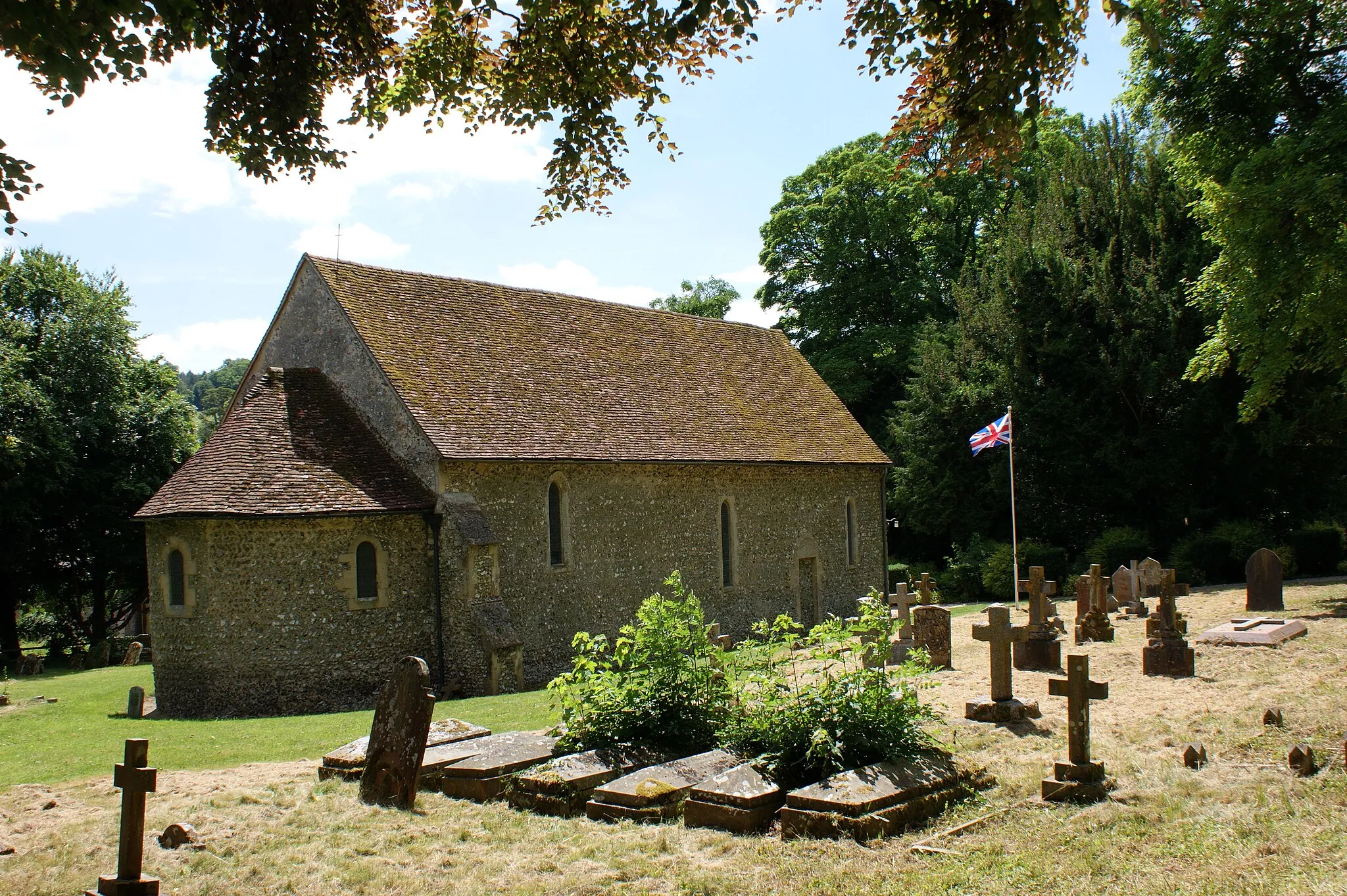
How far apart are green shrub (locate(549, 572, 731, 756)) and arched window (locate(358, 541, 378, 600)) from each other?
8715mm

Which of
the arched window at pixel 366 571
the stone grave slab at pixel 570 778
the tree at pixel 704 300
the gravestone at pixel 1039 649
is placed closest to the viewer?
the stone grave slab at pixel 570 778

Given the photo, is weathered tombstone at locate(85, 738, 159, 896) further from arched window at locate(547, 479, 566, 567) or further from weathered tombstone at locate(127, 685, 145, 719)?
arched window at locate(547, 479, 566, 567)

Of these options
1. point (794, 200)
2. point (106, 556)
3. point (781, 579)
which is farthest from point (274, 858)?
point (794, 200)

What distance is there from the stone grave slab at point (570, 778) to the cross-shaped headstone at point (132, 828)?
3.04 meters

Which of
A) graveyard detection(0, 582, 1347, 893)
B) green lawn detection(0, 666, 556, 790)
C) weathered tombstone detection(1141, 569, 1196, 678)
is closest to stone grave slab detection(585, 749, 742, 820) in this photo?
graveyard detection(0, 582, 1347, 893)

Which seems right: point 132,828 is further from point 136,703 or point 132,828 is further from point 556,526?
point 556,526

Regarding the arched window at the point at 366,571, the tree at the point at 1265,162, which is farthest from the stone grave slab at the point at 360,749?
the tree at the point at 1265,162

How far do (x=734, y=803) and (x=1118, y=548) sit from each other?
23.4 meters

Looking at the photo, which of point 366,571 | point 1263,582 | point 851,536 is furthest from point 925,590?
point 366,571

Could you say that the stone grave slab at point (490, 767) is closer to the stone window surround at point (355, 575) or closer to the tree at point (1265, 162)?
the stone window surround at point (355, 575)

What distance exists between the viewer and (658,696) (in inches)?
386

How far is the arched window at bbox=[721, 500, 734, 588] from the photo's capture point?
23375 mm

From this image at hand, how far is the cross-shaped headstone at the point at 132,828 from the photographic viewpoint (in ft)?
21.3

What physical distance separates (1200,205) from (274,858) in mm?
22572
